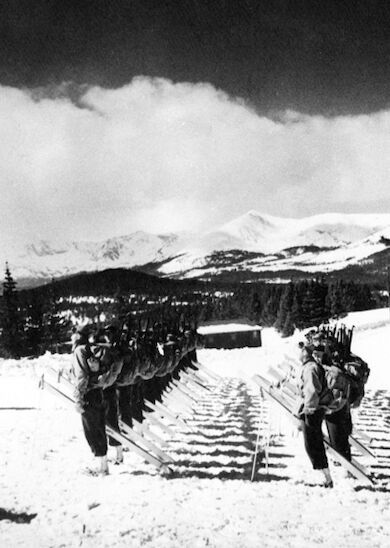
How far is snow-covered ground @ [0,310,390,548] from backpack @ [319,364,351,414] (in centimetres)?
118

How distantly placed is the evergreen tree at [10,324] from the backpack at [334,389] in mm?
55359

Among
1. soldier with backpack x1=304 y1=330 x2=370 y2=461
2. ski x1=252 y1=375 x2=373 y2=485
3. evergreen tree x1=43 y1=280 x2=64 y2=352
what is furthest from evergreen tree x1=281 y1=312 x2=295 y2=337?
ski x1=252 y1=375 x2=373 y2=485

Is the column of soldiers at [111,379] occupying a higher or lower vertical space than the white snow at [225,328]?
higher

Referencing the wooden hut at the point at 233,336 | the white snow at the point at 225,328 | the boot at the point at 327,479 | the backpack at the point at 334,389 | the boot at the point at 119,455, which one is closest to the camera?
the boot at the point at 327,479

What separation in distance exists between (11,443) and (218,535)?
18.0 feet

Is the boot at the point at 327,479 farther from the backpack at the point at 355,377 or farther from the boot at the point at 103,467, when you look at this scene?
the boot at the point at 103,467

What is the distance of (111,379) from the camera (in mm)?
8430

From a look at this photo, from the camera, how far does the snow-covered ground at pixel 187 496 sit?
5.40 m

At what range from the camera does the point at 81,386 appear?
25.9 feet

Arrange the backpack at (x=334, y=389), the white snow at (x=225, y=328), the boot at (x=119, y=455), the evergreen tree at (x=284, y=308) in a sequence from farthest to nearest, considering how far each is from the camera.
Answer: the evergreen tree at (x=284, y=308)
the white snow at (x=225, y=328)
the boot at (x=119, y=455)
the backpack at (x=334, y=389)

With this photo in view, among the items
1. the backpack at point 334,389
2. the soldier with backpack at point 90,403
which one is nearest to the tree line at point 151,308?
the soldier with backpack at point 90,403

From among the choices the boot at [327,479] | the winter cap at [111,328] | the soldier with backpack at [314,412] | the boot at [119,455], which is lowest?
the boot at [327,479]

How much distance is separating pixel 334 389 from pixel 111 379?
3.77m

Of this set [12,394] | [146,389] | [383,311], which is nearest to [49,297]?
[383,311]
